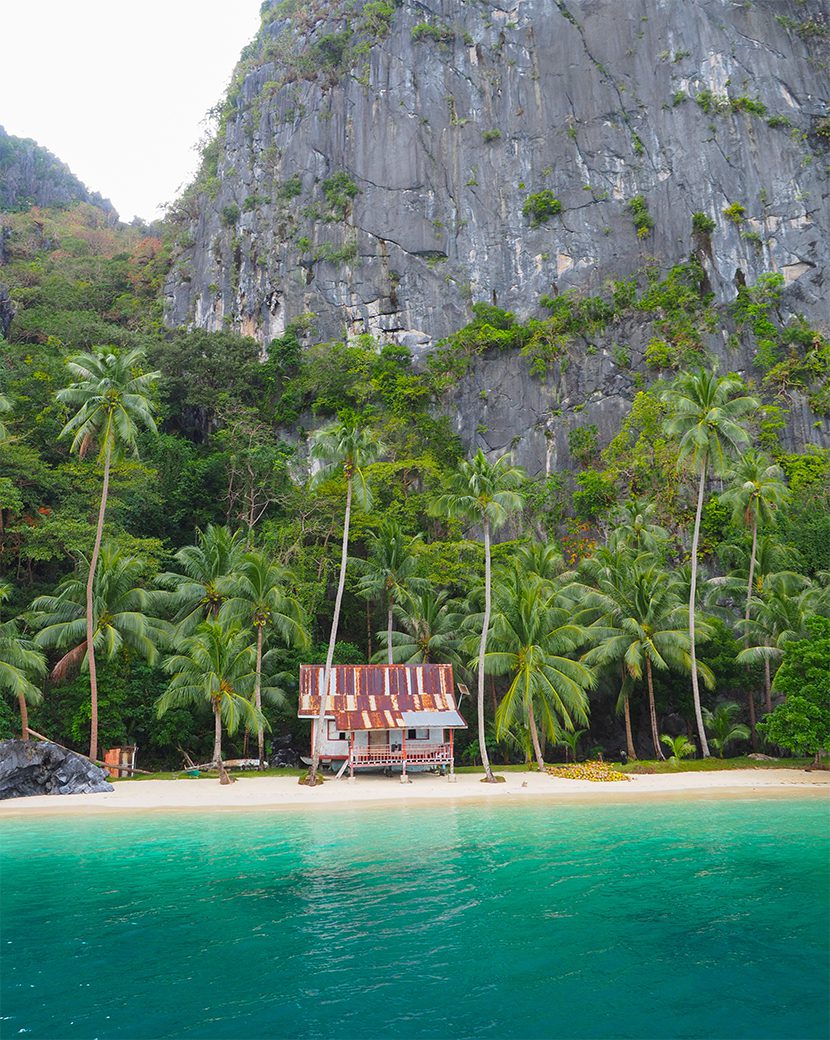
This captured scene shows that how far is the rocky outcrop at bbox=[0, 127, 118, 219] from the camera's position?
300ft

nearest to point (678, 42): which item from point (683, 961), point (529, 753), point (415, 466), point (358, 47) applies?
point (358, 47)

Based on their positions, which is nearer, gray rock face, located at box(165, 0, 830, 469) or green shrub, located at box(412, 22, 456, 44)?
gray rock face, located at box(165, 0, 830, 469)

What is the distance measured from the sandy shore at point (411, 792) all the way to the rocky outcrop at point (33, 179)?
82661 millimetres

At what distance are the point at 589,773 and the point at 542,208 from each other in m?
42.0

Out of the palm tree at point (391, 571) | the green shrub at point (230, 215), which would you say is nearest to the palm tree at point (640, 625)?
the palm tree at point (391, 571)

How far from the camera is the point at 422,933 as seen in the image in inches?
404

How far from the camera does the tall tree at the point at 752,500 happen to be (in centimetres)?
3534

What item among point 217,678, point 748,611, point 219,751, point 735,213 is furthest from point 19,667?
point 735,213

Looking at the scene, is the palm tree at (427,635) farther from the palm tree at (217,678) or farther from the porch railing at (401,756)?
the palm tree at (217,678)

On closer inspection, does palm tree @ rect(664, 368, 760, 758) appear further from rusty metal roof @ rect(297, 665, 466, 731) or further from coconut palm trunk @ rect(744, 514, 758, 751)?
rusty metal roof @ rect(297, 665, 466, 731)

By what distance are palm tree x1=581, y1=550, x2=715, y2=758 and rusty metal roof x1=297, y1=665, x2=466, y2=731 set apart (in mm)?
6435

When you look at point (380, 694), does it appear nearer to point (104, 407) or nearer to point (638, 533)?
point (104, 407)

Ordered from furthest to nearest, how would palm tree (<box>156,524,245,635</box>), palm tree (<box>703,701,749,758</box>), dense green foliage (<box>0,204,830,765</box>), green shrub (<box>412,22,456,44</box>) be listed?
green shrub (<box>412,22,456,44</box>)
palm tree (<box>156,524,245,635</box>)
palm tree (<box>703,701,749,758</box>)
dense green foliage (<box>0,204,830,765</box>)

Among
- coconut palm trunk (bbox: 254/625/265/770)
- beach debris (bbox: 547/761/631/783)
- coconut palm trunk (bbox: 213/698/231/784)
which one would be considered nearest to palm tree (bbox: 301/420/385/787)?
coconut palm trunk (bbox: 254/625/265/770)
